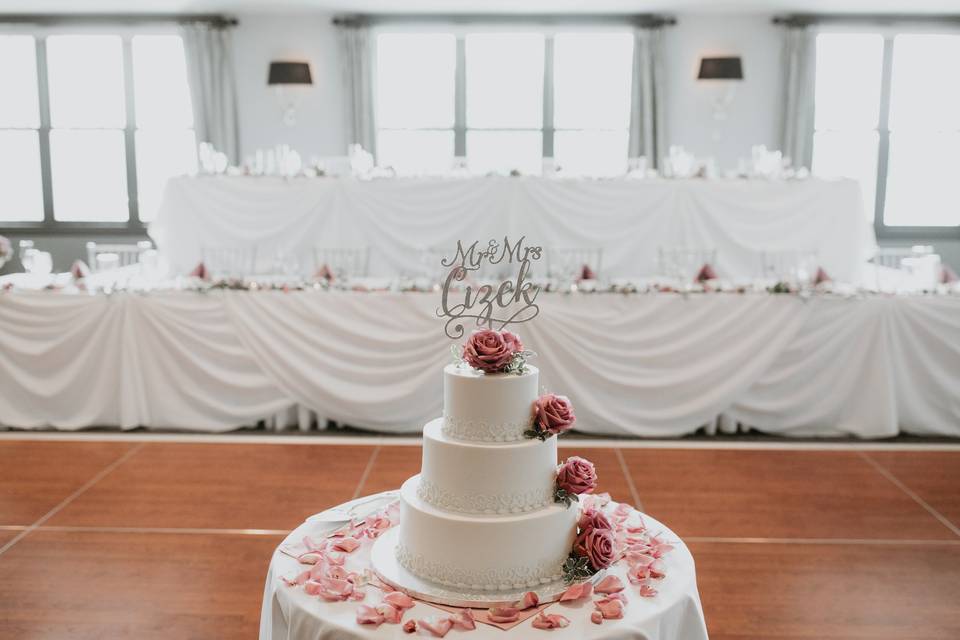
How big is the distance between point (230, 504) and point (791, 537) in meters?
2.50

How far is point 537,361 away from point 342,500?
160cm

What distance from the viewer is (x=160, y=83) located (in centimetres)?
959

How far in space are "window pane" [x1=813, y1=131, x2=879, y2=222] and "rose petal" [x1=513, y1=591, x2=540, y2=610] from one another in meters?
8.67

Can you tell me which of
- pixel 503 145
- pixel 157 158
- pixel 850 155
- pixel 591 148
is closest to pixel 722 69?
pixel 591 148

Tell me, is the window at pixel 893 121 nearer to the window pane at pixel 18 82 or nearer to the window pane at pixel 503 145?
the window pane at pixel 503 145

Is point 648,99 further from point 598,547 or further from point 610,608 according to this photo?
point 610,608

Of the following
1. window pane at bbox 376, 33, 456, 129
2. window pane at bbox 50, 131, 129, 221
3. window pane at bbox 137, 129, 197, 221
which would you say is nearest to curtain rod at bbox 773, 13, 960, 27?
window pane at bbox 376, 33, 456, 129

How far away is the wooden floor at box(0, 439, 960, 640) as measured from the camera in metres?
2.87

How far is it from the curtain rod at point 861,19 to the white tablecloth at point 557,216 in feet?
11.5

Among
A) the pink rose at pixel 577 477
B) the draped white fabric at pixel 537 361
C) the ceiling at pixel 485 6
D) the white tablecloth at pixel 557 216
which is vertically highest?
the ceiling at pixel 485 6

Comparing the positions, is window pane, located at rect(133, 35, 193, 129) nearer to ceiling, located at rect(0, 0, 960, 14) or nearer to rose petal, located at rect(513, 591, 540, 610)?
ceiling, located at rect(0, 0, 960, 14)

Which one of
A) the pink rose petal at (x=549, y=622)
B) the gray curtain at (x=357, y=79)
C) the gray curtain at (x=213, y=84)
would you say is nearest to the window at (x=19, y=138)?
the gray curtain at (x=213, y=84)

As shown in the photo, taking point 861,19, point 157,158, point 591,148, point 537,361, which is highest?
point 861,19

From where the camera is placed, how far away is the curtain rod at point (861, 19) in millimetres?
8984
